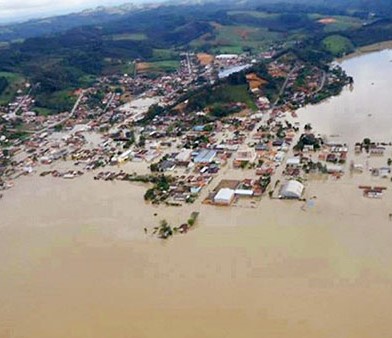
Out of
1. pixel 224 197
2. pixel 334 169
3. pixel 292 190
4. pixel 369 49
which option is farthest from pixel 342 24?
pixel 224 197

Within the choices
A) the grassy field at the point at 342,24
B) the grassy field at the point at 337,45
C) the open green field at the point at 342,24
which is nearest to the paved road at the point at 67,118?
the grassy field at the point at 337,45

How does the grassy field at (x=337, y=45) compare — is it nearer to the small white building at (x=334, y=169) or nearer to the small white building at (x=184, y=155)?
the small white building at (x=184, y=155)

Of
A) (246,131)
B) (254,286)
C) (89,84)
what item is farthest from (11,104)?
(254,286)

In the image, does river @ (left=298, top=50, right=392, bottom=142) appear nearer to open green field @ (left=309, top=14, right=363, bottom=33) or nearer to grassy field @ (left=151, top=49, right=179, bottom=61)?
grassy field @ (left=151, top=49, right=179, bottom=61)

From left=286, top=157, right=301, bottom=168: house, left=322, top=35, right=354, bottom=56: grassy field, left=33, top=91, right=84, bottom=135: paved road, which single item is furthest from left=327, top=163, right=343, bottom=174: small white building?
left=322, top=35, right=354, bottom=56: grassy field

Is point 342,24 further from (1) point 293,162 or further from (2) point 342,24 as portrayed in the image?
(1) point 293,162

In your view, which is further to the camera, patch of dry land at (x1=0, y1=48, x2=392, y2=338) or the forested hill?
the forested hill
